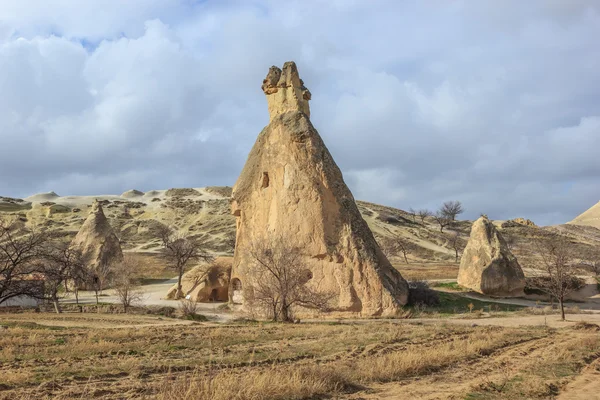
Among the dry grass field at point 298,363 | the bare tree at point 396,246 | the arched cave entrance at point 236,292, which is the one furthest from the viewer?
the bare tree at point 396,246

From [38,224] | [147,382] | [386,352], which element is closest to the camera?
[147,382]

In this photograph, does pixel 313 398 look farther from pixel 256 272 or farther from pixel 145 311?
pixel 145 311

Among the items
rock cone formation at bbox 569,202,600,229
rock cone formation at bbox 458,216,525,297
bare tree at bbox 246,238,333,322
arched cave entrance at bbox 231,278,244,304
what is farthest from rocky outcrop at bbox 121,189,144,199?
rock cone formation at bbox 569,202,600,229

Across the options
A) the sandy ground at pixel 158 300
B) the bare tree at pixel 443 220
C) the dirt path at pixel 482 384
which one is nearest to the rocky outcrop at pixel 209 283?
the sandy ground at pixel 158 300

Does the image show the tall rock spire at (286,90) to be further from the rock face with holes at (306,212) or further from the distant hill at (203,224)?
the distant hill at (203,224)

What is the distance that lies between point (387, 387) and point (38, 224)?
7732 centimetres

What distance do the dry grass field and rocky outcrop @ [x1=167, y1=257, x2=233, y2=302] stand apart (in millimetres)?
14131

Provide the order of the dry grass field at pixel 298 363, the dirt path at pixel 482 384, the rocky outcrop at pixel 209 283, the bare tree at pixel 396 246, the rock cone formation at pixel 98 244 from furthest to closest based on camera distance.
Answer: the bare tree at pixel 396 246 → the rock cone formation at pixel 98 244 → the rocky outcrop at pixel 209 283 → the dirt path at pixel 482 384 → the dry grass field at pixel 298 363

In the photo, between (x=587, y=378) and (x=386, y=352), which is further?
(x=386, y=352)

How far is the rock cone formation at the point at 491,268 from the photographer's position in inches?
1136

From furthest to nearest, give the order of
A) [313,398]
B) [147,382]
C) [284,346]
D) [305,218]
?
1. [305,218]
2. [284,346]
3. [147,382]
4. [313,398]

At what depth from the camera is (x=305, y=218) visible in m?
22.3

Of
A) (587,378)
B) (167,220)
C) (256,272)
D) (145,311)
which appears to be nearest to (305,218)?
(256,272)

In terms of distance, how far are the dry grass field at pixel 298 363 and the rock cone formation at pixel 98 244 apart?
79.5 ft
